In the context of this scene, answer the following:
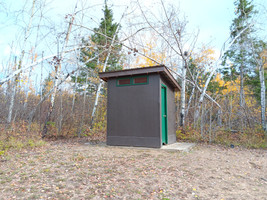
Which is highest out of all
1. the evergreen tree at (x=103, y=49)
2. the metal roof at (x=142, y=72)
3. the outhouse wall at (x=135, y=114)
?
the evergreen tree at (x=103, y=49)

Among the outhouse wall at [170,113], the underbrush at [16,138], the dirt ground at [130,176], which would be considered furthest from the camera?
the outhouse wall at [170,113]

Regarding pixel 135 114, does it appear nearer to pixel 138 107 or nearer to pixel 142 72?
pixel 138 107

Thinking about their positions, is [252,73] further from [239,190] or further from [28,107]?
[28,107]

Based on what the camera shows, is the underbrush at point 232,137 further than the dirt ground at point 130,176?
Yes

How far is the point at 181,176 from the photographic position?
355 cm

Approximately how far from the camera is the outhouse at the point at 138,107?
5.97m

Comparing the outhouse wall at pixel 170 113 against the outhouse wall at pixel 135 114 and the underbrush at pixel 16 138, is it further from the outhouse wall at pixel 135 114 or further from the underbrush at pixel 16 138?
the underbrush at pixel 16 138

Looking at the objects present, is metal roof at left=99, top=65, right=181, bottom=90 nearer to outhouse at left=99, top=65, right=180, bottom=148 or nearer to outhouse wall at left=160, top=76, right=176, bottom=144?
outhouse at left=99, top=65, right=180, bottom=148

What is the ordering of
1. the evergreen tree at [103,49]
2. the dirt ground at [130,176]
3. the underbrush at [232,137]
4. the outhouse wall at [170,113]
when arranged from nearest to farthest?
the dirt ground at [130,176] → the underbrush at [232,137] → the outhouse wall at [170,113] → the evergreen tree at [103,49]

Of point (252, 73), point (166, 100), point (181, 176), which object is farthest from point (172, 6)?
point (252, 73)

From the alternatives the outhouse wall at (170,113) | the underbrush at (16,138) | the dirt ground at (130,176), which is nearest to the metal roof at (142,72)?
the outhouse wall at (170,113)

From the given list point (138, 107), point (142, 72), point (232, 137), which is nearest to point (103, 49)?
point (142, 72)

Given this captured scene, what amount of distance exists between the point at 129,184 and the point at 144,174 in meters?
0.56

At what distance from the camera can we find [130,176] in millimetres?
3449
